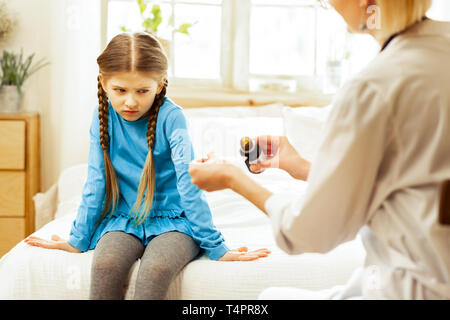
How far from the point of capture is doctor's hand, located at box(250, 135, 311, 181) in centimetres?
126

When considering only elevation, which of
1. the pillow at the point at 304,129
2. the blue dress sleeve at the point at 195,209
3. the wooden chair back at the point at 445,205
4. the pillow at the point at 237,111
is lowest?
the blue dress sleeve at the point at 195,209

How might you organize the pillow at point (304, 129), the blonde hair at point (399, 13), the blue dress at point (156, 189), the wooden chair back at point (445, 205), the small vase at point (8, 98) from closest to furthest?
the wooden chair back at point (445, 205)
the blonde hair at point (399, 13)
the blue dress at point (156, 189)
the pillow at point (304, 129)
the small vase at point (8, 98)

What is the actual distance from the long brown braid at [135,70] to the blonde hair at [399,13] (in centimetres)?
87

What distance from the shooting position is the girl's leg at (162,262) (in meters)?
1.28

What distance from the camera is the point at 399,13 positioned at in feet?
2.74

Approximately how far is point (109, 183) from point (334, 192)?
96 cm

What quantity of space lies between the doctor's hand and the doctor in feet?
1.30

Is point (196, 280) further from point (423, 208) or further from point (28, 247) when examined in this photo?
point (423, 208)

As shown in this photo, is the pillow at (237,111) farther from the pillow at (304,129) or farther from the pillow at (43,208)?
the pillow at (43,208)

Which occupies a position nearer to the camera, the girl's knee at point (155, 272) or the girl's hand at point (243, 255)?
the girl's knee at point (155, 272)

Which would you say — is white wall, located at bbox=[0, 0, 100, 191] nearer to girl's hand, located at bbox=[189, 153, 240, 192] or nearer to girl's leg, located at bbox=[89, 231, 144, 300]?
girl's leg, located at bbox=[89, 231, 144, 300]

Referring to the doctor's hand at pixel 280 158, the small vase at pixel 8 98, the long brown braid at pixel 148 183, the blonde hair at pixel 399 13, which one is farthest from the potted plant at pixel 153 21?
the blonde hair at pixel 399 13

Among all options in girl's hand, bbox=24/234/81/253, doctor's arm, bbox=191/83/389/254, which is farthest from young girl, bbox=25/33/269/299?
doctor's arm, bbox=191/83/389/254

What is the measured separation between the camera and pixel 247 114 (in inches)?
117
